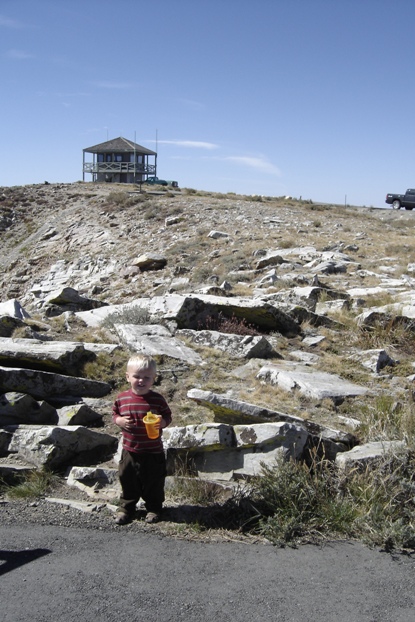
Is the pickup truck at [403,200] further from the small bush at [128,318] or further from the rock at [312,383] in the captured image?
the rock at [312,383]

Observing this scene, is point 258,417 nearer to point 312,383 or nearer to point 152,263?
point 312,383

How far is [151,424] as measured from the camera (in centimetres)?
440

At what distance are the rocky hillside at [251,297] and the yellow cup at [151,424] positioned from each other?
1.44 m

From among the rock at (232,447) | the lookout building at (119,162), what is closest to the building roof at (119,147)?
the lookout building at (119,162)

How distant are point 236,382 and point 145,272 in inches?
472

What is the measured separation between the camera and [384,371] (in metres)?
7.91

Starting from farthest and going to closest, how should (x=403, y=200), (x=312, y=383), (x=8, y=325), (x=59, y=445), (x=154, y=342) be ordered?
(x=403, y=200), (x=8, y=325), (x=154, y=342), (x=312, y=383), (x=59, y=445)

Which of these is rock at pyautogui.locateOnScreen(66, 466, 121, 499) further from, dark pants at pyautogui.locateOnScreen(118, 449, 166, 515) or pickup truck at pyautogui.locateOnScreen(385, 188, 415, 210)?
pickup truck at pyautogui.locateOnScreen(385, 188, 415, 210)

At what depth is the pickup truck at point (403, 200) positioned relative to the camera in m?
44.5

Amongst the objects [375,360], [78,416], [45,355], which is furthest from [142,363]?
[375,360]

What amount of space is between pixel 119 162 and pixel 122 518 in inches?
2678

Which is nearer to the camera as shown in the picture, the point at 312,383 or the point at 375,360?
the point at 312,383

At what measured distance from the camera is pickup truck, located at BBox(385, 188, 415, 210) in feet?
146

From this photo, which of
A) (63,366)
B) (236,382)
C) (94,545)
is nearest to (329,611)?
(94,545)
